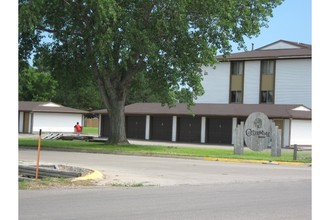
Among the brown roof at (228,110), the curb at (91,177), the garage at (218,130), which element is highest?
the brown roof at (228,110)

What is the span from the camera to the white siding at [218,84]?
5172 centimetres

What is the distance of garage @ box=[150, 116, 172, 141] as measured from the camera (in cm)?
4984

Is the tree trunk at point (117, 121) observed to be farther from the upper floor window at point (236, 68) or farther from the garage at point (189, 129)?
the upper floor window at point (236, 68)

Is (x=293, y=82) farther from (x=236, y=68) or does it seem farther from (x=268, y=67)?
(x=236, y=68)

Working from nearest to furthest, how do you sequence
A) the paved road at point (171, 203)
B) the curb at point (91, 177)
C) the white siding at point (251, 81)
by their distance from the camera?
→ 1. the paved road at point (171, 203)
2. the curb at point (91, 177)
3. the white siding at point (251, 81)

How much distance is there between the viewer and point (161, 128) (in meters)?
50.5

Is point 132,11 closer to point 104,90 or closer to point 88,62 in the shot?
point 88,62

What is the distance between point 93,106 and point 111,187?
78.5m

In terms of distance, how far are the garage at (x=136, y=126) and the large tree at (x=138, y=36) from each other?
16.5m

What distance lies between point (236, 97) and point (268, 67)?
15.4 feet

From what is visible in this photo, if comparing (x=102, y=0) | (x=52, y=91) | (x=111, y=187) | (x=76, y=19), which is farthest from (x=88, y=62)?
(x=52, y=91)

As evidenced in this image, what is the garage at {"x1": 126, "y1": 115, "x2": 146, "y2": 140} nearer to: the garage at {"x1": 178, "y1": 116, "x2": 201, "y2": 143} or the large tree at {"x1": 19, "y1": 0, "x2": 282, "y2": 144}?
the garage at {"x1": 178, "y1": 116, "x2": 201, "y2": 143}

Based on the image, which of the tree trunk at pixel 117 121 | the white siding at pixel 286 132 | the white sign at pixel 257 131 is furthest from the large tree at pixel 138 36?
the white siding at pixel 286 132

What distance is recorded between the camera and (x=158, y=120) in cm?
5072
